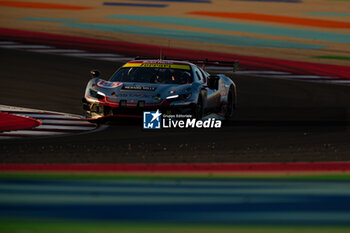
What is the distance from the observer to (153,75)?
14.1 m

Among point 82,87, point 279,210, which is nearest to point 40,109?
point 82,87

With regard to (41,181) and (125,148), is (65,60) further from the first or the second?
(41,181)

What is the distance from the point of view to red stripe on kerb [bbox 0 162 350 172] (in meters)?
8.84

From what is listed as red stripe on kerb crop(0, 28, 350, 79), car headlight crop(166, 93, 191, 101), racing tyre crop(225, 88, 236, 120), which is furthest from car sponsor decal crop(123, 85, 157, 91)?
red stripe on kerb crop(0, 28, 350, 79)

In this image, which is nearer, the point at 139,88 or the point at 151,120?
the point at 151,120

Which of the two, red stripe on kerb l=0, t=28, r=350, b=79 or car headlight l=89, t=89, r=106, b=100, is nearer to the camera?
car headlight l=89, t=89, r=106, b=100

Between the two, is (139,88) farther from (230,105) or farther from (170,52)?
(170,52)

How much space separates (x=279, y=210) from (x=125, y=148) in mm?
3993

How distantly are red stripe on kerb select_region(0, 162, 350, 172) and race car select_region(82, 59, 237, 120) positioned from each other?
12.5ft

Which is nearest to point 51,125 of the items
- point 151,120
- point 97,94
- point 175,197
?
point 97,94

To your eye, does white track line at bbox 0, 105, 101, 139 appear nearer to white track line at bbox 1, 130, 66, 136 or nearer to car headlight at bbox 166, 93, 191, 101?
white track line at bbox 1, 130, 66, 136

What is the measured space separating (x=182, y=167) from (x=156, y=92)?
13.8 ft

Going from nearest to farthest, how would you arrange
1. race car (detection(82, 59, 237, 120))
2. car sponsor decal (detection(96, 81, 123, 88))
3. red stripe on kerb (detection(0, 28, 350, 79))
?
race car (detection(82, 59, 237, 120)) → car sponsor decal (detection(96, 81, 123, 88)) → red stripe on kerb (detection(0, 28, 350, 79))

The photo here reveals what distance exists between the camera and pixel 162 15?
35.0 m
